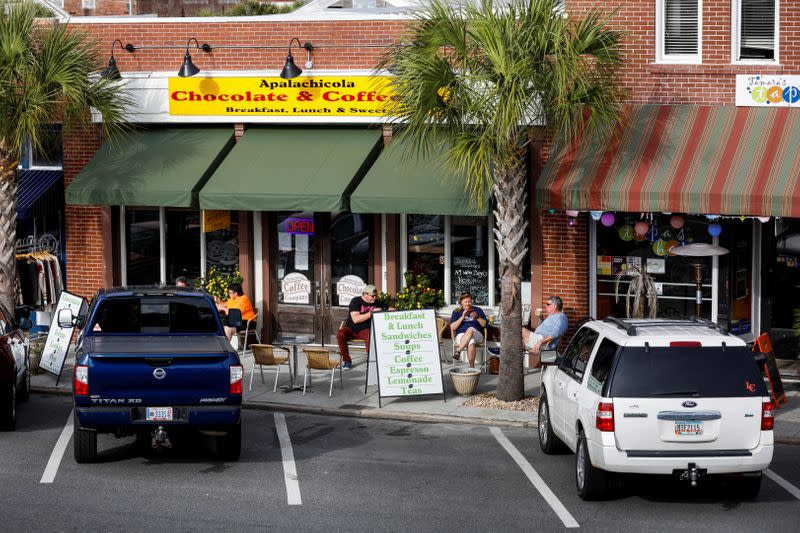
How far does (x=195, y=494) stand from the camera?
39.5 feet

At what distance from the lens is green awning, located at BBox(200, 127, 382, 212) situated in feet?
63.3

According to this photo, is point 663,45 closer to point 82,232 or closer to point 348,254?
point 348,254

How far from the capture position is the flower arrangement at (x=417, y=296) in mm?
20156

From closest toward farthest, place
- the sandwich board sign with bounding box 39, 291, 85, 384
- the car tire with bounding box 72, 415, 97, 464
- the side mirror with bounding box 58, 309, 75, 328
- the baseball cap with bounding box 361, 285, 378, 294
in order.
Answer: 1. the car tire with bounding box 72, 415, 97, 464
2. the side mirror with bounding box 58, 309, 75, 328
3. the sandwich board sign with bounding box 39, 291, 85, 384
4. the baseball cap with bounding box 361, 285, 378, 294

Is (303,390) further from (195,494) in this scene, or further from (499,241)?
(195,494)

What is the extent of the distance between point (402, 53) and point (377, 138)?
3686 mm

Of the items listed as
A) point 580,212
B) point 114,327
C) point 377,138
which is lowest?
point 114,327

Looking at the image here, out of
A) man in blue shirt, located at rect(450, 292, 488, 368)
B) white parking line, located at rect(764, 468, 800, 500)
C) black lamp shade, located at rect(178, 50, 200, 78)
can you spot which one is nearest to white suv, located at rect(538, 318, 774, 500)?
white parking line, located at rect(764, 468, 800, 500)

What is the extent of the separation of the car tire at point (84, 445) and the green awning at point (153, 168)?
7.37m

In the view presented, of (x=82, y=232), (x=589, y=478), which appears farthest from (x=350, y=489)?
(x=82, y=232)

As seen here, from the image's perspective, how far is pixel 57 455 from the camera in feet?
44.8

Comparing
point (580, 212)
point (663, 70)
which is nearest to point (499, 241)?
point (580, 212)

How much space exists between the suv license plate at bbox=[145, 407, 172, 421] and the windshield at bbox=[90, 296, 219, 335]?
63.6 inches

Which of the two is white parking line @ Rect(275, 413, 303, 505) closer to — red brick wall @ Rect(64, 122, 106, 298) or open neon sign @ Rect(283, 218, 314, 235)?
open neon sign @ Rect(283, 218, 314, 235)
